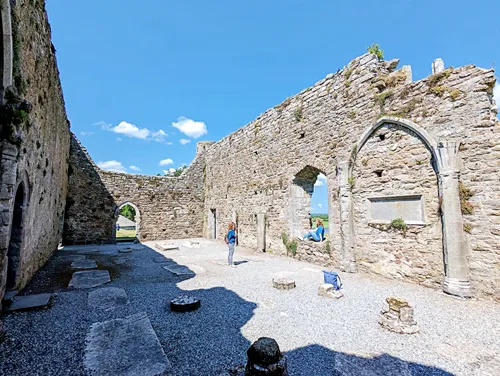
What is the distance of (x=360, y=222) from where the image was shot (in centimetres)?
664

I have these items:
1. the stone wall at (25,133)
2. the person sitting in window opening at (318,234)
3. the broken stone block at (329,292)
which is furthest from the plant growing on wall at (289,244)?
the stone wall at (25,133)

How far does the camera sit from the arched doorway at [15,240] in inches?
171

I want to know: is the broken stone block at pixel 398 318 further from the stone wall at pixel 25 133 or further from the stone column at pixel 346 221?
the stone wall at pixel 25 133

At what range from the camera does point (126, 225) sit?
1200 inches

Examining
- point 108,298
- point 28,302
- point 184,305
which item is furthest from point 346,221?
point 28,302

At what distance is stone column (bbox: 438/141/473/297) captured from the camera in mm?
4699

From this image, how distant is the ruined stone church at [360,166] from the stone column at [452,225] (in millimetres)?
19

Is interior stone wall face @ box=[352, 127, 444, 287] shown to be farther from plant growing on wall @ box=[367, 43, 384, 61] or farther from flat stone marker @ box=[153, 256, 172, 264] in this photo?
flat stone marker @ box=[153, 256, 172, 264]

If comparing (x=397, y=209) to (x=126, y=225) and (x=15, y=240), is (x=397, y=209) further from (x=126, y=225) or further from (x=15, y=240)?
(x=126, y=225)

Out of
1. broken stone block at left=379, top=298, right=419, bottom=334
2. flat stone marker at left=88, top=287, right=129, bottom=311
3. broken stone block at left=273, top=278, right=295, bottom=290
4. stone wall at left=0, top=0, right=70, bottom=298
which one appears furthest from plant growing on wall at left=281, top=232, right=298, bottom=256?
stone wall at left=0, top=0, right=70, bottom=298

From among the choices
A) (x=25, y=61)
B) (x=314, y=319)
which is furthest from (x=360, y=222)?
(x=25, y=61)

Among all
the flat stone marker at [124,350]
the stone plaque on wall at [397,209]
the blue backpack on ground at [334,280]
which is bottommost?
the flat stone marker at [124,350]

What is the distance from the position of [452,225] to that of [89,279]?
7755 mm

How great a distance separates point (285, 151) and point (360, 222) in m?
3.99
